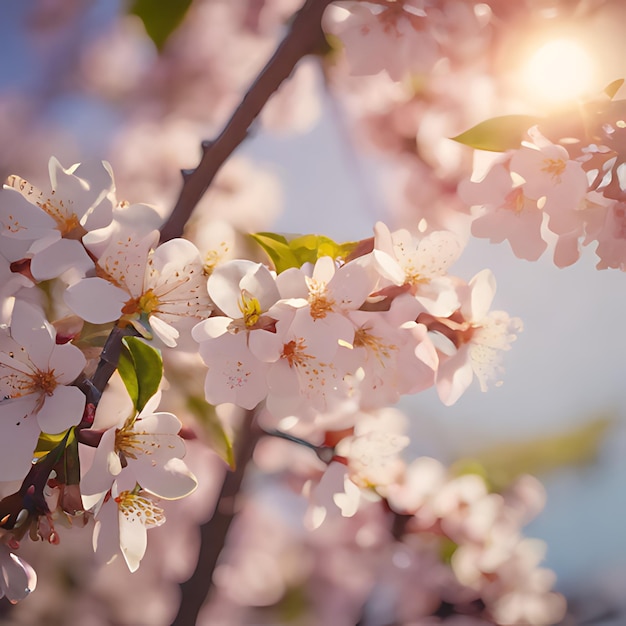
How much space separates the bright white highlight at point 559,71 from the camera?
0.64 metres

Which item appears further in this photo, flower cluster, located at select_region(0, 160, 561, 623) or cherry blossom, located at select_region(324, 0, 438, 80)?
cherry blossom, located at select_region(324, 0, 438, 80)

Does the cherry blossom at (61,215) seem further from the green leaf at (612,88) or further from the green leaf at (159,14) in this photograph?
the green leaf at (612,88)

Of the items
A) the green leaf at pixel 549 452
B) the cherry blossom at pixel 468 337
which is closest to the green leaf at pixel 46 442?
the cherry blossom at pixel 468 337

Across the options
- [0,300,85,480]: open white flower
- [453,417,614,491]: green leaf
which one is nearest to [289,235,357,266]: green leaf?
[0,300,85,480]: open white flower

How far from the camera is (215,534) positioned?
33.8 inches

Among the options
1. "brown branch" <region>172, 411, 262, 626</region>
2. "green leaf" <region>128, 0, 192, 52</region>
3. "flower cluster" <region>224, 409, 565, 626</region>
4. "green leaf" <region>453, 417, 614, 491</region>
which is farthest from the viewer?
"green leaf" <region>453, 417, 614, 491</region>

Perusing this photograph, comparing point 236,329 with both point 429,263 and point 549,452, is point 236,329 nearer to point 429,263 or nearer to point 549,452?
point 429,263

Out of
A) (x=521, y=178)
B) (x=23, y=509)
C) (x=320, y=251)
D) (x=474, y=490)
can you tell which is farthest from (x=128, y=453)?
(x=474, y=490)

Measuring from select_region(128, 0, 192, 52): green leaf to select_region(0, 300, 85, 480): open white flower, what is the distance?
0.41m

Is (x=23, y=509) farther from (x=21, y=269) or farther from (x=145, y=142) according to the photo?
(x=145, y=142)

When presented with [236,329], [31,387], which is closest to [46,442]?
[31,387]

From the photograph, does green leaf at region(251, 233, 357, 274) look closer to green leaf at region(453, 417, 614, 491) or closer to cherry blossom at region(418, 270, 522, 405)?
cherry blossom at region(418, 270, 522, 405)

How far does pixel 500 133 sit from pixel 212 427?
400 mm

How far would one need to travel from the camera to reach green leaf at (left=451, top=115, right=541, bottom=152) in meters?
0.58
